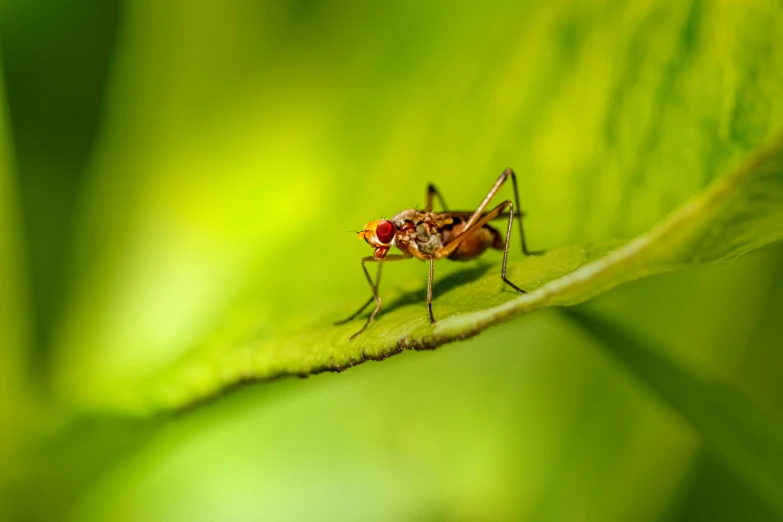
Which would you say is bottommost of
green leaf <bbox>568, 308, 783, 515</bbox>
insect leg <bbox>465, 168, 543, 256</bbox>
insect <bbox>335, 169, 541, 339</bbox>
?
green leaf <bbox>568, 308, 783, 515</bbox>

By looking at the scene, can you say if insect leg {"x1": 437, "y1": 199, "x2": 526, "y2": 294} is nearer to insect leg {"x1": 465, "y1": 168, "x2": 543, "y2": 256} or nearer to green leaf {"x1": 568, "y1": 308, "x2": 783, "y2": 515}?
insect leg {"x1": 465, "y1": 168, "x2": 543, "y2": 256}

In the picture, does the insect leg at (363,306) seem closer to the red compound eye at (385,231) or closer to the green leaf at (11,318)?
the red compound eye at (385,231)

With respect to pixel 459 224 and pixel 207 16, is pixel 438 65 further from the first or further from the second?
pixel 207 16

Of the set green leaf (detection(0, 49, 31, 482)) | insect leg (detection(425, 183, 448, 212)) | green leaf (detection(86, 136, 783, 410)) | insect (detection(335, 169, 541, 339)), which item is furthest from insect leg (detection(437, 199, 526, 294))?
green leaf (detection(0, 49, 31, 482))

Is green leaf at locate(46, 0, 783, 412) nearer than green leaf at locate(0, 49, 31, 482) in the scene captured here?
Yes

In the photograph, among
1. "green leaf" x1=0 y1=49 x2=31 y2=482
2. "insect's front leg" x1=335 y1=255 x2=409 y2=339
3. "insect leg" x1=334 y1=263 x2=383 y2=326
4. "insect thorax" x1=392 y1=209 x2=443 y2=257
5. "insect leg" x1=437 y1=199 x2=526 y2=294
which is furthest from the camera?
"insect thorax" x1=392 y1=209 x2=443 y2=257

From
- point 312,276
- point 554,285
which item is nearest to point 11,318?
point 312,276

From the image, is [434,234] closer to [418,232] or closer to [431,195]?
[418,232]
